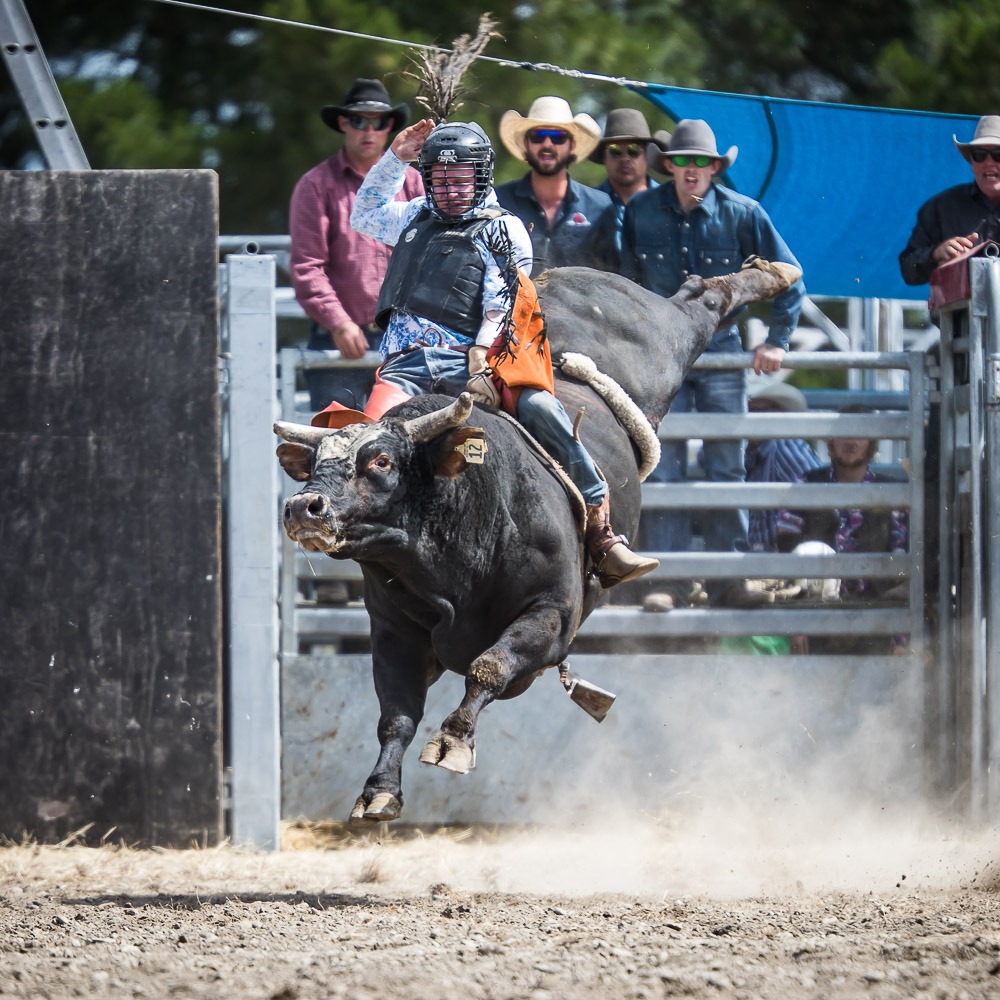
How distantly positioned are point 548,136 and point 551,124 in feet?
0.20

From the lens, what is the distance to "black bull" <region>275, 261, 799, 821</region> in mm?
5281

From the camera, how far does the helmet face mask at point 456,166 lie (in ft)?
19.6

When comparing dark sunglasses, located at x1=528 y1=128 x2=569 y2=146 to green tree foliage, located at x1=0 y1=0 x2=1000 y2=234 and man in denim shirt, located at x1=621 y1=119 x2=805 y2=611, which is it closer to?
man in denim shirt, located at x1=621 y1=119 x2=805 y2=611

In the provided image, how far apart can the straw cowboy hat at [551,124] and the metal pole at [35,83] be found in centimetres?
196

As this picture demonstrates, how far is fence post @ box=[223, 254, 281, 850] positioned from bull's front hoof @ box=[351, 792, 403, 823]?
1.89 metres

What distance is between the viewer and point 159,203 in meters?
7.17

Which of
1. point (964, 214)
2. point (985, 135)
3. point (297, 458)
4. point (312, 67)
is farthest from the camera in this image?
point (312, 67)

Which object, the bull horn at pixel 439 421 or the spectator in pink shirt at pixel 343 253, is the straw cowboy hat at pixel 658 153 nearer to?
the spectator in pink shirt at pixel 343 253

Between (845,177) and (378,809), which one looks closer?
(378,809)

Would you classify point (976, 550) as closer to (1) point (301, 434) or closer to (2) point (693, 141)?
(2) point (693, 141)

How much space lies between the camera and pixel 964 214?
310 inches

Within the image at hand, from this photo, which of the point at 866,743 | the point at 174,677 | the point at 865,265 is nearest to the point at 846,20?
the point at 865,265

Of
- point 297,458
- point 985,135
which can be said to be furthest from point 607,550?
→ point 985,135

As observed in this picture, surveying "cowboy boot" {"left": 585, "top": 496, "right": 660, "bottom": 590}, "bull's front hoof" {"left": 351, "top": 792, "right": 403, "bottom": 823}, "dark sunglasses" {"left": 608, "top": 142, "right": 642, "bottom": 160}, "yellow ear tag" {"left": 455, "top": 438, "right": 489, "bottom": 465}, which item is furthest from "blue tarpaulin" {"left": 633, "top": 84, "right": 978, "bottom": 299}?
"bull's front hoof" {"left": 351, "top": 792, "right": 403, "bottom": 823}
